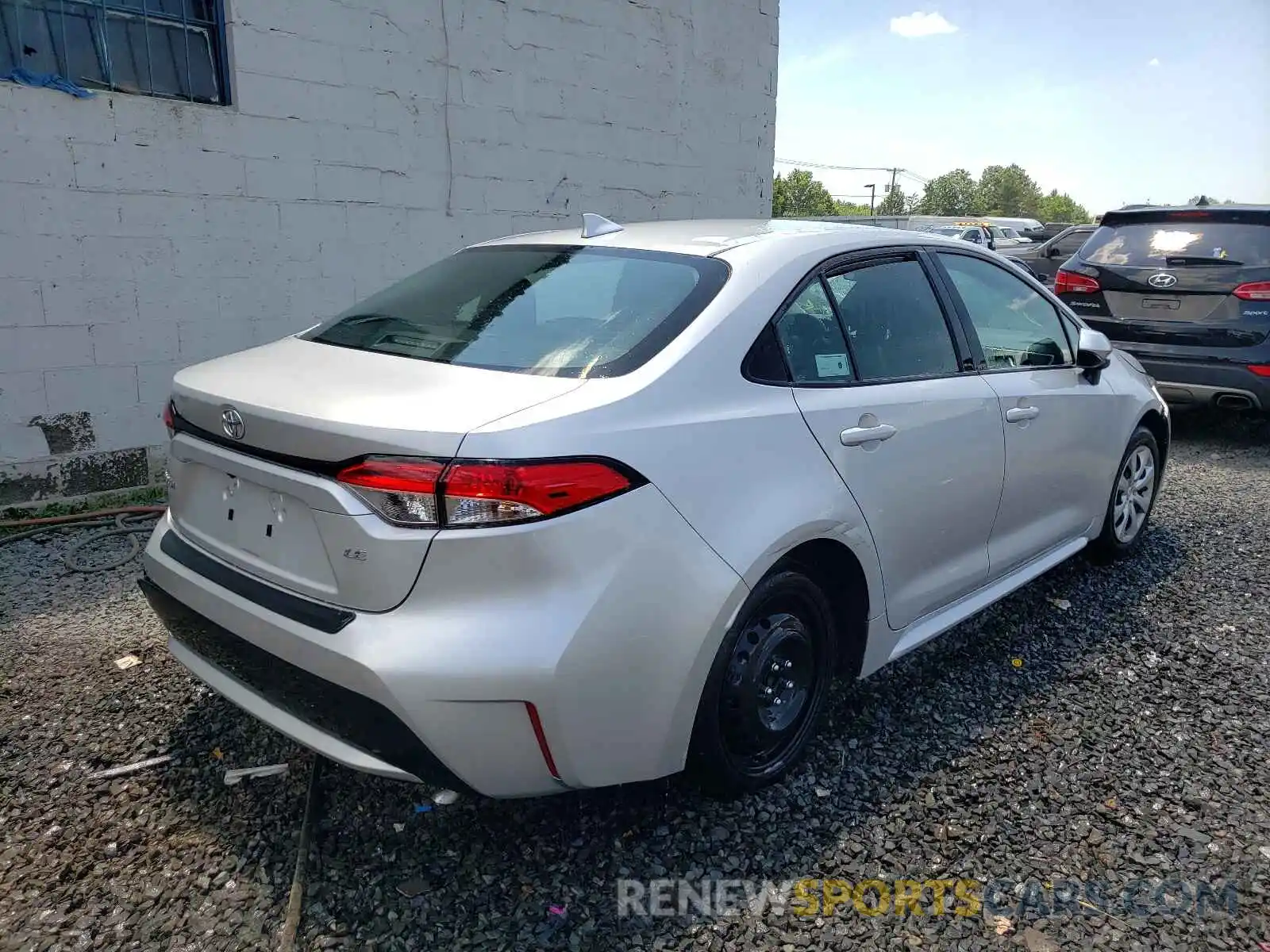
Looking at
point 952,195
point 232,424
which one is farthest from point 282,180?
point 952,195

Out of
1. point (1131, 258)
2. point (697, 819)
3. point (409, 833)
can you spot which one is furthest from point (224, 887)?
point (1131, 258)

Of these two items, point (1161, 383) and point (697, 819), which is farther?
point (1161, 383)

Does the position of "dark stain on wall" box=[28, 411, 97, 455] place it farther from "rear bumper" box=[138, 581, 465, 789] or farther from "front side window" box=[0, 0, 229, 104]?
"rear bumper" box=[138, 581, 465, 789]

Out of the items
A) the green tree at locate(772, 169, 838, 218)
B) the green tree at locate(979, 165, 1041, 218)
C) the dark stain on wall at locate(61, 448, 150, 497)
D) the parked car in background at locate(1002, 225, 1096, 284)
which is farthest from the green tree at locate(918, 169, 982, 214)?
the dark stain on wall at locate(61, 448, 150, 497)

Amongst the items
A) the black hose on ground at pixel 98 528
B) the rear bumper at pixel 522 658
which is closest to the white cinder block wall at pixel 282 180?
the black hose on ground at pixel 98 528

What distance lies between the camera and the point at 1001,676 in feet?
11.4

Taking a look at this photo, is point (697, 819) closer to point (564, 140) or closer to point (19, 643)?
point (19, 643)

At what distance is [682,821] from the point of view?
8.56 feet

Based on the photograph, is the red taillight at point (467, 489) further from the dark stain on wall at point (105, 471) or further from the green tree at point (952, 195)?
the green tree at point (952, 195)

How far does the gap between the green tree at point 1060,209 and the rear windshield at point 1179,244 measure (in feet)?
399

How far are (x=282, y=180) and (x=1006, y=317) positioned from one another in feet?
13.4

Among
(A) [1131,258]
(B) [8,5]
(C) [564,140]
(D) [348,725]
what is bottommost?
(D) [348,725]

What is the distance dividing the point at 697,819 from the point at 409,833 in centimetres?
78

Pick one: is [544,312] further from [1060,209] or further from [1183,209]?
[1060,209]
